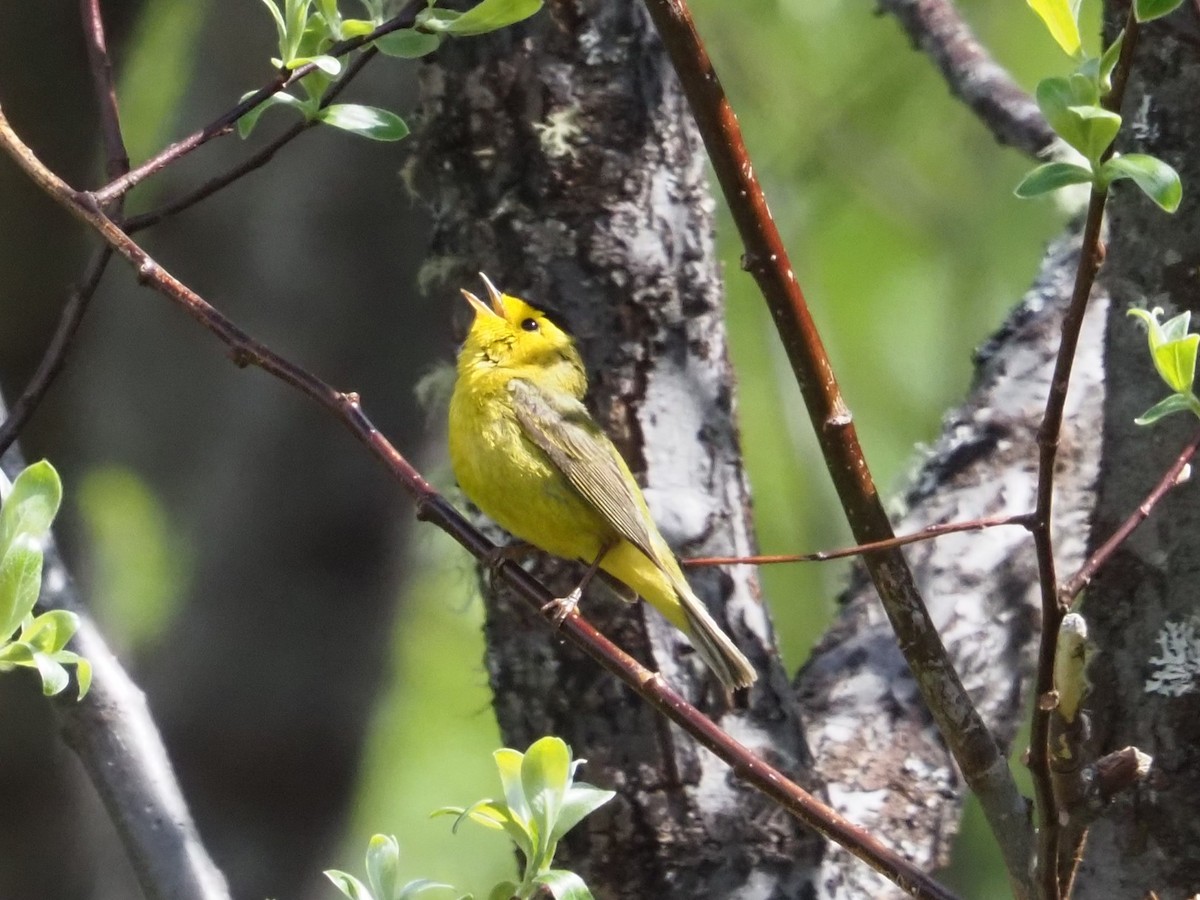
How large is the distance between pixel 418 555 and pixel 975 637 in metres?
1.85

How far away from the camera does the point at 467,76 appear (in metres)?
2.88

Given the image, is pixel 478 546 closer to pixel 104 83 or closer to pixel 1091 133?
pixel 104 83

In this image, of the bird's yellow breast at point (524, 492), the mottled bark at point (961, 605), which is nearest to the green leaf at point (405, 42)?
the bird's yellow breast at point (524, 492)

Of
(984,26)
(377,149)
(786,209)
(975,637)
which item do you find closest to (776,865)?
(975,637)

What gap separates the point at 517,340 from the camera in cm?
301

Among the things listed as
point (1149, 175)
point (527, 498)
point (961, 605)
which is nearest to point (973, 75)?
point (961, 605)

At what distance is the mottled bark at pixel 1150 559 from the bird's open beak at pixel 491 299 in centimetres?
117

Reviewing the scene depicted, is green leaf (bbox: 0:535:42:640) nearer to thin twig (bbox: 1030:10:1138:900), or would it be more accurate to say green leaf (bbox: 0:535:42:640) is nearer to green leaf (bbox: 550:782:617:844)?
green leaf (bbox: 550:782:617:844)

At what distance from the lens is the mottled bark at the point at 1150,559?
2.32m

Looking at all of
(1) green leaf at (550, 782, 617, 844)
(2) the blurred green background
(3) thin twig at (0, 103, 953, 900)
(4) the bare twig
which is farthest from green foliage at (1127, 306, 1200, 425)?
(2) the blurred green background

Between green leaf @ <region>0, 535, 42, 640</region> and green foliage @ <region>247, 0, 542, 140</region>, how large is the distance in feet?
2.16

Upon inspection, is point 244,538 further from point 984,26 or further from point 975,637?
point 984,26

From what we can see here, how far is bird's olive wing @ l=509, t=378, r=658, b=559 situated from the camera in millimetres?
2838

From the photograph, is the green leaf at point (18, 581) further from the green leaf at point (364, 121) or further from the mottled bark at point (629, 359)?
the mottled bark at point (629, 359)
